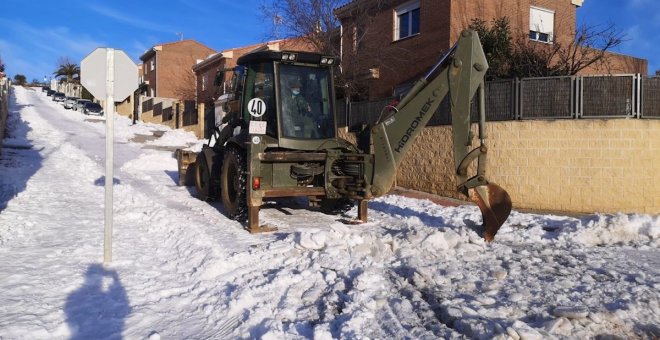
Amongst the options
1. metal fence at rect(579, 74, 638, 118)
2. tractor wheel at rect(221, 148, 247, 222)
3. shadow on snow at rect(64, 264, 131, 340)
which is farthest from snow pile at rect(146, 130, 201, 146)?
shadow on snow at rect(64, 264, 131, 340)

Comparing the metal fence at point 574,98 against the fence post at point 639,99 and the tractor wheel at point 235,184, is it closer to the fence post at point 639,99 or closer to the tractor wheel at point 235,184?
the fence post at point 639,99

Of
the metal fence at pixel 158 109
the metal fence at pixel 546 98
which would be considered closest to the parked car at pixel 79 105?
the metal fence at pixel 158 109

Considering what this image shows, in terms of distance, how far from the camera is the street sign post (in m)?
6.65

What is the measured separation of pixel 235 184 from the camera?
9648 millimetres

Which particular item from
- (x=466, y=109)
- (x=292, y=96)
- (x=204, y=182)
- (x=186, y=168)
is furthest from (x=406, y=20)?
(x=466, y=109)

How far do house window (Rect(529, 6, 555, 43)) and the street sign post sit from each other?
16429mm

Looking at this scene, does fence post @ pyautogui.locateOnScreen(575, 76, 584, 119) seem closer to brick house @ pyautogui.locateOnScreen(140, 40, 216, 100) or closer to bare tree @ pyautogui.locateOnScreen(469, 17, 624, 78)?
bare tree @ pyautogui.locateOnScreen(469, 17, 624, 78)

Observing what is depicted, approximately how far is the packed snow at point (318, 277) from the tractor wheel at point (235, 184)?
31cm

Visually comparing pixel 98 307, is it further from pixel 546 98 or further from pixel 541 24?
pixel 541 24

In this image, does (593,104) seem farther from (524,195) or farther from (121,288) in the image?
(121,288)

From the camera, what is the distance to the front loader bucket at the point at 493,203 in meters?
7.39

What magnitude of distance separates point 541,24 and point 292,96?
1418cm

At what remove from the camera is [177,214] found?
1008 cm

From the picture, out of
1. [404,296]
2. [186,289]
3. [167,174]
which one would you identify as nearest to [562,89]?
[404,296]
